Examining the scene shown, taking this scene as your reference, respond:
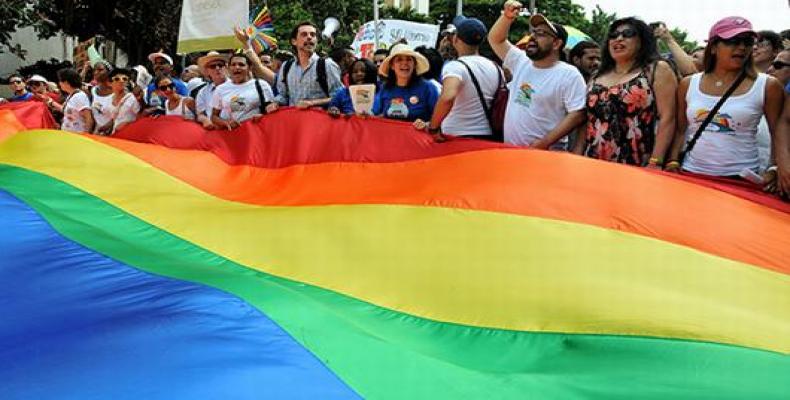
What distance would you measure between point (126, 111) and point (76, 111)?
0.85 metres

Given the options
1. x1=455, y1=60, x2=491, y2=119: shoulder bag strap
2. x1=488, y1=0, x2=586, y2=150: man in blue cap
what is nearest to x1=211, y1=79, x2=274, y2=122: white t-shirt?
x1=455, y1=60, x2=491, y2=119: shoulder bag strap

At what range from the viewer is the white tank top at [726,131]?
363 centimetres

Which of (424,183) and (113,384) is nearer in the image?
(113,384)

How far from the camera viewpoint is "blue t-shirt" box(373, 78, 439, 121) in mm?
5137

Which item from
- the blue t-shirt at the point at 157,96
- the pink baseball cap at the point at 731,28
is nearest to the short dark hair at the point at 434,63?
the pink baseball cap at the point at 731,28

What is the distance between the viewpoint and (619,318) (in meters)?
2.61

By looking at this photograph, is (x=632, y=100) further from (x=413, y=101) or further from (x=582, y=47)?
(x=582, y=47)

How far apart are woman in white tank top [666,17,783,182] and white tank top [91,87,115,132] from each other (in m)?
5.49

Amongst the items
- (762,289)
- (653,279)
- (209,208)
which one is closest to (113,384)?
(653,279)

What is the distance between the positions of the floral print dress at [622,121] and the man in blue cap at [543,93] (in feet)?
0.47

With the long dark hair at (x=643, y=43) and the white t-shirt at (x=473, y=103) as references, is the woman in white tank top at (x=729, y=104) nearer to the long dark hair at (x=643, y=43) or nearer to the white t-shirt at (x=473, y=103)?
the long dark hair at (x=643, y=43)

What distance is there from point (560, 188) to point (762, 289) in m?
1.07

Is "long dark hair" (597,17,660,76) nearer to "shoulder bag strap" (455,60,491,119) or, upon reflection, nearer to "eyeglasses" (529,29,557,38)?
"eyeglasses" (529,29,557,38)

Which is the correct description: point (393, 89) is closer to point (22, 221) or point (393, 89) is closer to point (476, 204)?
point (476, 204)
